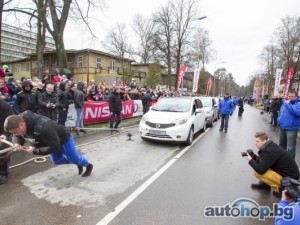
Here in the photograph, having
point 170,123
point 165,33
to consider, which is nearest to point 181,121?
point 170,123

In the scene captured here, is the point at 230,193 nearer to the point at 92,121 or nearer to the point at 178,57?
the point at 92,121

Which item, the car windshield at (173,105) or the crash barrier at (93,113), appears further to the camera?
the crash barrier at (93,113)

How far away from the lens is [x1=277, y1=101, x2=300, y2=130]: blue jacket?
5886 millimetres

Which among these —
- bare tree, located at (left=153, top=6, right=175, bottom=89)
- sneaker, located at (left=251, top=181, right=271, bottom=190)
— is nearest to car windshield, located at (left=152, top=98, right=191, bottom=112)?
sneaker, located at (left=251, top=181, right=271, bottom=190)

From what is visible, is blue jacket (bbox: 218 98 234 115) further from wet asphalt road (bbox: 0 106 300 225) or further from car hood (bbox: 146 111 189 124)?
wet asphalt road (bbox: 0 106 300 225)

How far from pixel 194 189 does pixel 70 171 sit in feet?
8.59

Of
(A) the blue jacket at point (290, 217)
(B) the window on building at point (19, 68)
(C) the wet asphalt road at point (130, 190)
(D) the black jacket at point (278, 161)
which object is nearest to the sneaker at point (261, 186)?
(C) the wet asphalt road at point (130, 190)

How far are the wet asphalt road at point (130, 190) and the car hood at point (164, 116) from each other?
4.33 feet

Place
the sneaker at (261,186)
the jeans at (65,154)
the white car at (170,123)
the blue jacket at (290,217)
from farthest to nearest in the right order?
the white car at (170,123)
the sneaker at (261,186)
the jeans at (65,154)
the blue jacket at (290,217)

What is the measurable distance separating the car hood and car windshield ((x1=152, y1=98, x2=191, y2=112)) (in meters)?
0.39

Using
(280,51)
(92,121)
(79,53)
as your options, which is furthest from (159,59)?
(92,121)

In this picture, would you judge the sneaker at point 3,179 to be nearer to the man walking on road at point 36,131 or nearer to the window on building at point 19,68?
the man walking on road at point 36,131

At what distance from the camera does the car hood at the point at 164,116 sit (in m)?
8.23

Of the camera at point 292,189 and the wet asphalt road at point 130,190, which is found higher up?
the camera at point 292,189
